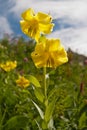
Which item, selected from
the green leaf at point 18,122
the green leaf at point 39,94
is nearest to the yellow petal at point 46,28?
the green leaf at point 39,94

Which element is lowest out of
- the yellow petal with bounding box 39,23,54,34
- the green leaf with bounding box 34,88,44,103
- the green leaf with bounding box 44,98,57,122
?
the green leaf with bounding box 44,98,57,122

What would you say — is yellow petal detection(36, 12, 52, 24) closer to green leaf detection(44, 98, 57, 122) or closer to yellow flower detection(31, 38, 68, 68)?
yellow flower detection(31, 38, 68, 68)

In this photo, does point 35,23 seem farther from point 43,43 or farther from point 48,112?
point 48,112

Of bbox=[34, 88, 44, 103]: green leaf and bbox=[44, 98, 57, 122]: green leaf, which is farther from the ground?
bbox=[34, 88, 44, 103]: green leaf

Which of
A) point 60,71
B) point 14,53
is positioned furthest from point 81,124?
point 14,53

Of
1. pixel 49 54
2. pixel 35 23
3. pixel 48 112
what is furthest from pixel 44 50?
pixel 48 112

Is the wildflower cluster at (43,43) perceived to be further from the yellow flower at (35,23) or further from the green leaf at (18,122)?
the green leaf at (18,122)

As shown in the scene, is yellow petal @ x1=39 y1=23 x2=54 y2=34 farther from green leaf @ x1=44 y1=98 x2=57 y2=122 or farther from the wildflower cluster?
green leaf @ x1=44 y1=98 x2=57 y2=122

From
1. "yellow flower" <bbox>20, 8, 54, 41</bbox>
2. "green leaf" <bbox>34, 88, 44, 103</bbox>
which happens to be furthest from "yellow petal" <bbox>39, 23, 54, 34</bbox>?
"green leaf" <bbox>34, 88, 44, 103</bbox>
